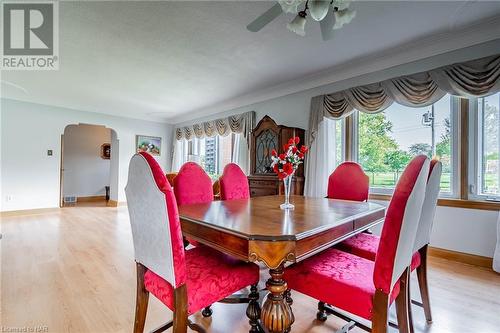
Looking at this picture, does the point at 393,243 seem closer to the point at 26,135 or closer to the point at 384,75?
the point at 384,75

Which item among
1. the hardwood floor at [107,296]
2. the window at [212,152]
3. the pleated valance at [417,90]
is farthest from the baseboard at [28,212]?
the pleated valance at [417,90]

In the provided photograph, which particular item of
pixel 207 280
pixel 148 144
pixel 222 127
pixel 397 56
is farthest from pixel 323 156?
pixel 148 144

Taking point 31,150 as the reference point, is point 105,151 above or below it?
above

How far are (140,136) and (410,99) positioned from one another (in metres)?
6.37

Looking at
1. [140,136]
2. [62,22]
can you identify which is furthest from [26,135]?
[62,22]

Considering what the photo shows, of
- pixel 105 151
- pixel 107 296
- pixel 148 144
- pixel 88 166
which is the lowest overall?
pixel 107 296

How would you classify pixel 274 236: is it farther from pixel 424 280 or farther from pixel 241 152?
pixel 241 152

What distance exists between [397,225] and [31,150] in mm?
6946

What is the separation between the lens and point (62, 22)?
2451 mm

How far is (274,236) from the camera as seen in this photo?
3.43ft

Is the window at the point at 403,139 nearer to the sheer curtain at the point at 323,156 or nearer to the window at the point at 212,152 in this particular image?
the sheer curtain at the point at 323,156

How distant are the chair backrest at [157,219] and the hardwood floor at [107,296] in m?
0.80

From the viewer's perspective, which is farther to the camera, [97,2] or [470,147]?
[470,147]

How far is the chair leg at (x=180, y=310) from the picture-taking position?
3.46 feet
